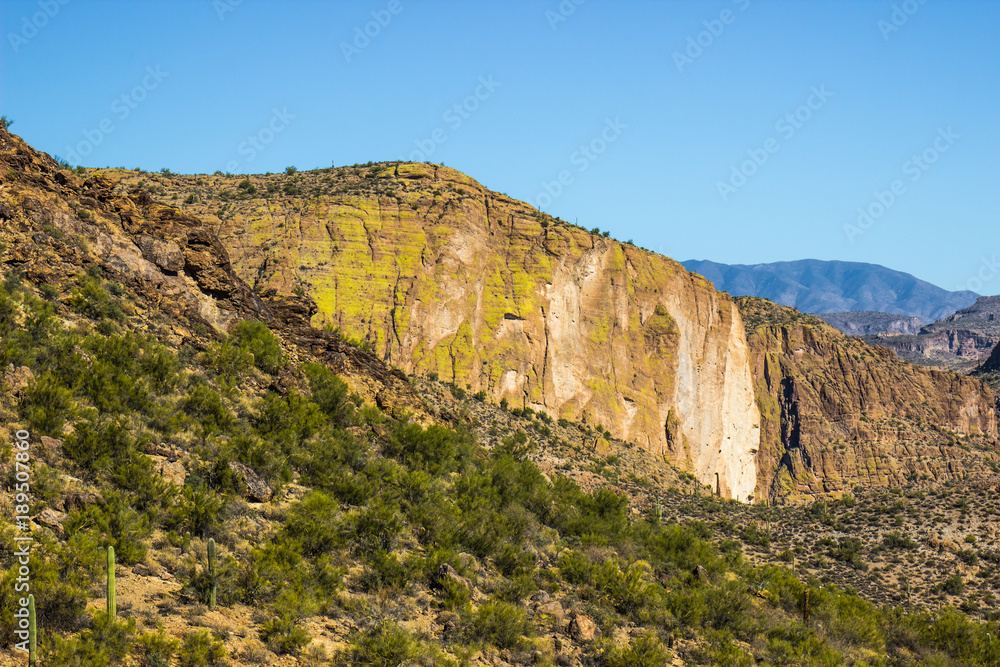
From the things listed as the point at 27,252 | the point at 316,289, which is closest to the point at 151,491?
the point at 27,252

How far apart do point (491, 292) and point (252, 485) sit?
136ft

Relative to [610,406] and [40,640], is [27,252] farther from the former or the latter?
[610,406]

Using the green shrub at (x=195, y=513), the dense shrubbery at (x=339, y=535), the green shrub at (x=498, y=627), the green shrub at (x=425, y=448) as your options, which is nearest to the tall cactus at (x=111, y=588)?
the dense shrubbery at (x=339, y=535)

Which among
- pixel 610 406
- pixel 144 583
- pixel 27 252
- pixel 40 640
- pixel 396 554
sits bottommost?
pixel 40 640

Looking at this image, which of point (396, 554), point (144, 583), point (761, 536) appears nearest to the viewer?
point (144, 583)

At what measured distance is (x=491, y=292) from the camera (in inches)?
2338

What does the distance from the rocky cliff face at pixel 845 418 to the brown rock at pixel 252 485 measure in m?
79.5

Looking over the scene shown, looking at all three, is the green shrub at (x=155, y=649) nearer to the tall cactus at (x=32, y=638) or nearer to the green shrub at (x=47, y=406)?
the tall cactus at (x=32, y=638)

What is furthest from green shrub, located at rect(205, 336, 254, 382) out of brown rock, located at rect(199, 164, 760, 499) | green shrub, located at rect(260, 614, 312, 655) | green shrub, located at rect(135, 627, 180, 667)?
brown rock, located at rect(199, 164, 760, 499)

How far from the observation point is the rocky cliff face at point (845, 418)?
Result: 93562mm

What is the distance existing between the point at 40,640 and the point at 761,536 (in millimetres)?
39635

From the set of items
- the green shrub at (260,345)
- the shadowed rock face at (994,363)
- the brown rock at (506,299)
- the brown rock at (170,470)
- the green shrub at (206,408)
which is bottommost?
the brown rock at (170,470)

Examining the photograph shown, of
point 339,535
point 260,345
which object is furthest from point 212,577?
point 260,345

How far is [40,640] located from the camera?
11375 millimetres
